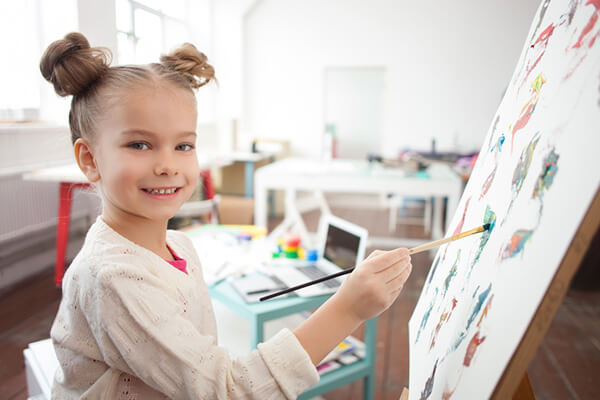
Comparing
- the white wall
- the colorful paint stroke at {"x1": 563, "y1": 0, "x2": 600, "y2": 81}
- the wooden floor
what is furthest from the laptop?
the white wall

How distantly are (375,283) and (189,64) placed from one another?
0.53 metres

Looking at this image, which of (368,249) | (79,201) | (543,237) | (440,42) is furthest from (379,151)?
(543,237)

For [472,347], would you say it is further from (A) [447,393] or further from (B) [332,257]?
(B) [332,257]

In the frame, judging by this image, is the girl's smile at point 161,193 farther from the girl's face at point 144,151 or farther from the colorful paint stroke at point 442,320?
the colorful paint stroke at point 442,320

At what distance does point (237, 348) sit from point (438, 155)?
433 cm

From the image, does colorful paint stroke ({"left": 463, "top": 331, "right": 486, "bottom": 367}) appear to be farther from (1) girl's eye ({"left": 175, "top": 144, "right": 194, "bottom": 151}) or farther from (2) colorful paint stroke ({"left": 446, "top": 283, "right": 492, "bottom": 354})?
(1) girl's eye ({"left": 175, "top": 144, "right": 194, "bottom": 151})

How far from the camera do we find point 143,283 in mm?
652

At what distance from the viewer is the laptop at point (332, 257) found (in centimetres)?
159

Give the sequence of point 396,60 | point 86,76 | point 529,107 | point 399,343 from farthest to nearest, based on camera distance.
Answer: point 396,60 < point 399,343 < point 86,76 < point 529,107

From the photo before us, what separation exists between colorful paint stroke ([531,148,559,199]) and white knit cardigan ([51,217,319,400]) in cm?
41

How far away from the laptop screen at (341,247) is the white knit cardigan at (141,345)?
1017 millimetres

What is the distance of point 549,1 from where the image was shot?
0.72 m

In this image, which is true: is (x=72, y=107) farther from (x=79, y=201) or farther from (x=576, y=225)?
(x=79, y=201)

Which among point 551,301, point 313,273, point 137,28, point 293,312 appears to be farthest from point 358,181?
point 551,301
